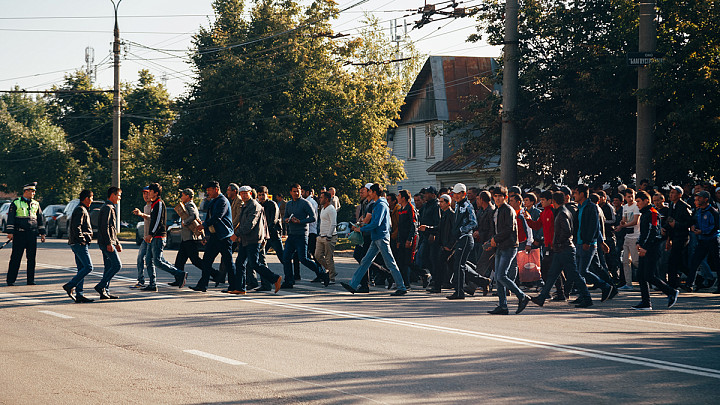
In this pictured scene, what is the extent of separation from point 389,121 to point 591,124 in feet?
78.2

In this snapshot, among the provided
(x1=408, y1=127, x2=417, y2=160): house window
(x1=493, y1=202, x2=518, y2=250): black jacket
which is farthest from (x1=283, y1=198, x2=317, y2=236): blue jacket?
(x1=408, y1=127, x2=417, y2=160): house window

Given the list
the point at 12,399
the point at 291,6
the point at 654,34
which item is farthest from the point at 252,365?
the point at 291,6

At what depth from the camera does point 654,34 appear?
1939 cm

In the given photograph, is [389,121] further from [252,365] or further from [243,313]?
[252,365]

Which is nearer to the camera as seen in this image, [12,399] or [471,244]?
[12,399]

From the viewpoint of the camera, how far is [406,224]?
1623 cm

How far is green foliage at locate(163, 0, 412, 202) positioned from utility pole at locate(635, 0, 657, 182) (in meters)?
22.9

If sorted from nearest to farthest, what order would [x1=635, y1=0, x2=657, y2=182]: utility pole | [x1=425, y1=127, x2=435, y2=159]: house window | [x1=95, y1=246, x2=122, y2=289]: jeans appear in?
[x1=95, y1=246, x2=122, y2=289]: jeans → [x1=635, y1=0, x2=657, y2=182]: utility pole → [x1=425, y1=127, x2=435, y2=159]: house window

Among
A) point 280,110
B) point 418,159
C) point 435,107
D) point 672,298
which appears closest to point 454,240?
point 672,298

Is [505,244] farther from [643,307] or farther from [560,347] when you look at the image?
[560,347]

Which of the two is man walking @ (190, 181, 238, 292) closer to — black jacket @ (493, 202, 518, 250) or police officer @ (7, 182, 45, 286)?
police officer @ (7, 182, 45, 286)

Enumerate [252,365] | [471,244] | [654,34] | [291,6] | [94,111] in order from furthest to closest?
[94,111]
[291,6]
[654,34]
[471,244]
[252,365]

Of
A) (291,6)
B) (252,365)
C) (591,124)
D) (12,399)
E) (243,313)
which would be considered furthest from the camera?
(291,6)

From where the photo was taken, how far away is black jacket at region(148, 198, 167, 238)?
599 inches
